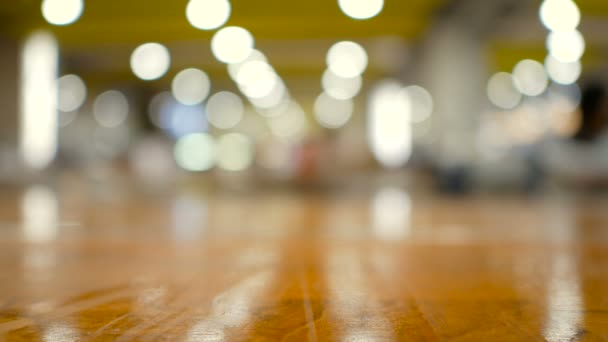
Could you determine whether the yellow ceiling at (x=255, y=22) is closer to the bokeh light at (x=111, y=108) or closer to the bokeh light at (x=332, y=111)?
the bokeh light at (x=111, y=108)

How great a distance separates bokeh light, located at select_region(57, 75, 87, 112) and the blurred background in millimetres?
79

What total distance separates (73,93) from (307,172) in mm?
8788

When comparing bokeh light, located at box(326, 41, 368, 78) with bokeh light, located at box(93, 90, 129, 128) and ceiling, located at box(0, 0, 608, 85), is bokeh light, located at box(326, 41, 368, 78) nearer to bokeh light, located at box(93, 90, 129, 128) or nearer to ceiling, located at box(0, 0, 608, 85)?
Result: ceiling, located at box(0, 0, 608, 85)

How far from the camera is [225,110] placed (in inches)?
984

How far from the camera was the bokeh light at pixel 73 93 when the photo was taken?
15705 mm

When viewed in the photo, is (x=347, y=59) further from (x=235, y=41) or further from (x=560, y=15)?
(x=560, y=15)

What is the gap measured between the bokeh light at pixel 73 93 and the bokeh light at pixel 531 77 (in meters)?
10.5

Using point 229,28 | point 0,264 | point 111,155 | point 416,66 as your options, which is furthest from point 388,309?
A: point 111,155

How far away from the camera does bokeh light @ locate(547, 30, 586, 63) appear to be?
977cm

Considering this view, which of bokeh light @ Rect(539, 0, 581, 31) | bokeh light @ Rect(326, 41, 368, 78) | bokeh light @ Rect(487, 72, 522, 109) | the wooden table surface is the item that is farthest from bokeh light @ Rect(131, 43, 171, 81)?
the wooden table surface

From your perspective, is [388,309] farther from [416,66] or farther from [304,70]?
[304,70]

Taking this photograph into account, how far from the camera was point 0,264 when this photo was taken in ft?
5.13

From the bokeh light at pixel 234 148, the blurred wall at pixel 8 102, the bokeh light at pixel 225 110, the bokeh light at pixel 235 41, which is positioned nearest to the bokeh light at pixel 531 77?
the bokeh light at pixel 235 41

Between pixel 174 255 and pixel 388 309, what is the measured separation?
3.11 feet
